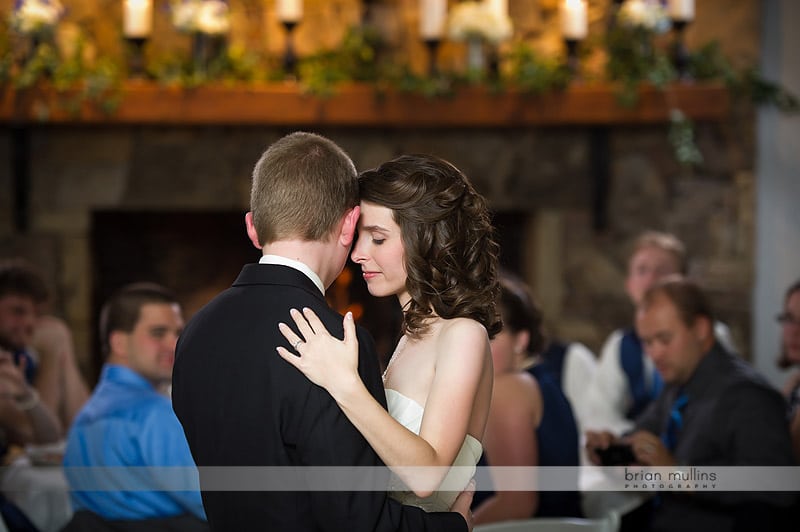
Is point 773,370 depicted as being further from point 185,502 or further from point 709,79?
point 185,502

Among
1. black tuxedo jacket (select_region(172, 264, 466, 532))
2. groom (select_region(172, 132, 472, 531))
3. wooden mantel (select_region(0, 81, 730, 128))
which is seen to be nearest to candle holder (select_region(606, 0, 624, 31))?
wooden mantel (select_region(0, 81, 730, 128))

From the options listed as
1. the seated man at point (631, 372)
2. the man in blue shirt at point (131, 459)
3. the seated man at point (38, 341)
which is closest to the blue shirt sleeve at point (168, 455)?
the man in blue shirt at point (131, 459)

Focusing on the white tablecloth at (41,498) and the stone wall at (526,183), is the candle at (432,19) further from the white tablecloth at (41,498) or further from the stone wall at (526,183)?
the white tablecloth at (41,498)

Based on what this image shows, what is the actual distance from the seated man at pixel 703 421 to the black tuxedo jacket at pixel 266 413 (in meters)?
1.34

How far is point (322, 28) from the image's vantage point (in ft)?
15.3

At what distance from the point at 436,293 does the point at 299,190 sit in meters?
0.33

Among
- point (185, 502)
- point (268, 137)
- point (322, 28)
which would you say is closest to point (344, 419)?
point (185, 502)

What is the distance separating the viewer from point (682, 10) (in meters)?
4.23

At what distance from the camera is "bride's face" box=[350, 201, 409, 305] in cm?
166

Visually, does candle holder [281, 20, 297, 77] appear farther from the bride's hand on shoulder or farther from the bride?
the bride's hand on shoulder

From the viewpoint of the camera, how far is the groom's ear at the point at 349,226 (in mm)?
1556

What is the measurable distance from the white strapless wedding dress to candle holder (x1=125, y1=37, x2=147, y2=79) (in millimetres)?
2968

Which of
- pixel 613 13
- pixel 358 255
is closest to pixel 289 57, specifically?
pixel 613 13

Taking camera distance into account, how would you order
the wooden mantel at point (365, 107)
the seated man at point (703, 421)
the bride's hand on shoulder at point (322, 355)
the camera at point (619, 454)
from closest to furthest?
the bride's hand on shoulder at point (322, 355) < the seated man at point (703, 421) < the camera at point (619, 454) < the wooden mantel at point (365, 107)
